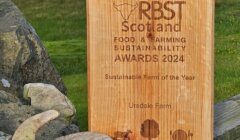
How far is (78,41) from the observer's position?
703 inches

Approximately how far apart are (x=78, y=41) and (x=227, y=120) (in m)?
11.5

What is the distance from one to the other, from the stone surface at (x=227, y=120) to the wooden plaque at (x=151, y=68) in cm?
89

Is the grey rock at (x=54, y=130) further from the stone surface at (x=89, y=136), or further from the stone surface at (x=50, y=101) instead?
the stone surface at (x=89, y=136)

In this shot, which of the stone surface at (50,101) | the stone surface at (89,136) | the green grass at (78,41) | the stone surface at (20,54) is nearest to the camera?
the stone surface at (89,136)

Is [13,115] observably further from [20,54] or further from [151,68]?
[20,54]

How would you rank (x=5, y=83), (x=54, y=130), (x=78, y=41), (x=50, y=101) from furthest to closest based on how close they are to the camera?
(x=78, y=41) → (x=5, y=83) → (x=50, y=101) → (x=54, y=130)

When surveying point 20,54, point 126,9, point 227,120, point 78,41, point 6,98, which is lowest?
point 227,120

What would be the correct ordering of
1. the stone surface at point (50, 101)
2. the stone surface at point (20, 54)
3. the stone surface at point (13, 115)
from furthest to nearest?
the stone surface at point (20, 54)
the stone surface at point (50, 101)
the stone surface at point (13, 115)

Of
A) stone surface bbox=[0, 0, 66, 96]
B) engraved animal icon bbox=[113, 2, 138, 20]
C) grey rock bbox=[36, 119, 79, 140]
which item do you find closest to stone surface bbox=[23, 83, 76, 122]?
grey rock bbox=[36, 119, 79, 140]

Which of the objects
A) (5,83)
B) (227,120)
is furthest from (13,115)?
(227,120)

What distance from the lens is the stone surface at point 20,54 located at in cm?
754

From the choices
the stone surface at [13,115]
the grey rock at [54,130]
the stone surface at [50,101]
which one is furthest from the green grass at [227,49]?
the stone surface at [13,115]

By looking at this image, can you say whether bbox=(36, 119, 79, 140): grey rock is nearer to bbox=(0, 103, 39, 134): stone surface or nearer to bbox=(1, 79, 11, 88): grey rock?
bbox=(0, 103, 39, 134): stone surface

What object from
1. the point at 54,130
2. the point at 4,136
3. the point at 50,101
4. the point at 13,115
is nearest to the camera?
the point at 4,136
